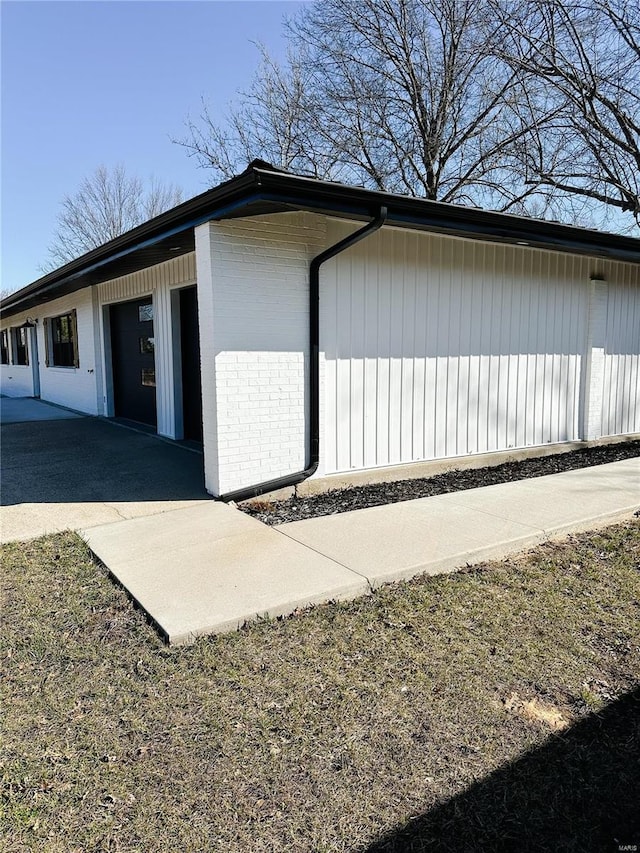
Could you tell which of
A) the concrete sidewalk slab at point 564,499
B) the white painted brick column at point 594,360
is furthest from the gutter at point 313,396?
the white painted brick column at point 594,360

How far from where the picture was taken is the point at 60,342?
47.9 feet

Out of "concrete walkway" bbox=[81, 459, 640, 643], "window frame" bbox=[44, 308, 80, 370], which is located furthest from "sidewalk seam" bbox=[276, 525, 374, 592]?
"window frame" bbox=[44, 308, 80, 370]

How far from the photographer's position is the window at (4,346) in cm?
2075

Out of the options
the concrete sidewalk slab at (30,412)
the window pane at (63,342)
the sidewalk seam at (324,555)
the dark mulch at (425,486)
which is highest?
the window pane at (63,342)

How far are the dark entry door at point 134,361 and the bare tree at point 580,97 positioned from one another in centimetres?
1064

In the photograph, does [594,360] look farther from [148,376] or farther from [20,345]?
[20,345]

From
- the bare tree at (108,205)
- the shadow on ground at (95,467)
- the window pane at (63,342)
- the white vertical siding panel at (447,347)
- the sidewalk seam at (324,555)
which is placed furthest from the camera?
the bare tree at (108,205)

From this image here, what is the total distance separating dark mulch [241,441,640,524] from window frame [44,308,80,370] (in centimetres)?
908

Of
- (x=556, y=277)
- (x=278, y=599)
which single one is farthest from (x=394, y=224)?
(x=278, y=599)

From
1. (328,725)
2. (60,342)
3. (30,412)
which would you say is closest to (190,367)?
(30,412)

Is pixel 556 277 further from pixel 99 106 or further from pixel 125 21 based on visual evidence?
pixel 99 106

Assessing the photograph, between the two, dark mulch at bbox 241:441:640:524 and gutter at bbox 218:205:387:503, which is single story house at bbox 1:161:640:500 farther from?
dark mulch at bbox 241:441:640:524

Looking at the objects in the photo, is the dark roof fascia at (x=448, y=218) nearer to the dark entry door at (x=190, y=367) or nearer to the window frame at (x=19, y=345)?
the dark entry door at (x=190, y=367)

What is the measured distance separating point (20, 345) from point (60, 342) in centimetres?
521
